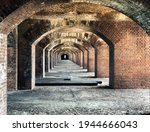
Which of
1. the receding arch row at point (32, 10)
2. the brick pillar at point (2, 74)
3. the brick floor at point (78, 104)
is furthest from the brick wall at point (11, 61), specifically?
the brick pillar at point (2, 74)

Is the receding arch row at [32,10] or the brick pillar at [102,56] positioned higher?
the receding arch row at [32,10]

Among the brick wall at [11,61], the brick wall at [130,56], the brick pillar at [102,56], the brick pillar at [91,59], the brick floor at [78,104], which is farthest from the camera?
the brick pillar at [91,59]

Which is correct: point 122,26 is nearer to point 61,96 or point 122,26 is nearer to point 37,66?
point 61,96

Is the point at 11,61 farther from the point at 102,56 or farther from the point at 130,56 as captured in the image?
the point at 102,56

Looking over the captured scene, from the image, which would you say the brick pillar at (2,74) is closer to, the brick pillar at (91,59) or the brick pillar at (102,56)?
the brick pillar at (102,56)

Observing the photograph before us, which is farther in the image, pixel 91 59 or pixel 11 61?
pixel 91 59

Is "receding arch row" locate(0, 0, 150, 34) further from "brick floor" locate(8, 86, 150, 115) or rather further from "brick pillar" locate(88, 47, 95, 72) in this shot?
"brick pillar" locate(88, 47, 95, 72)

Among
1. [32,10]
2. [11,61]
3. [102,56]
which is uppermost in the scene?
[32,10]

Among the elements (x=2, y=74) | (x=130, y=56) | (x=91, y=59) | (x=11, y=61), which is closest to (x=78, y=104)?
(x=2, y=74)

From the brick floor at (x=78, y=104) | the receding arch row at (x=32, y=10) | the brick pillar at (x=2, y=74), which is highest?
the receding arch row at (x=32, y=10)

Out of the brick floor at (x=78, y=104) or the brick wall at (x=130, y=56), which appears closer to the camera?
the brick floor at (x=78, y=104)

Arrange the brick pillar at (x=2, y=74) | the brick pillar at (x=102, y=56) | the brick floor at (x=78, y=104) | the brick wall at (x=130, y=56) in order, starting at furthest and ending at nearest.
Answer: the brick pillar at (x=102, y=56)
the brick wall at (x=130, y=56)
the brick floor at (x=78, y=104)
the brick pillar at (x=2, y=74)

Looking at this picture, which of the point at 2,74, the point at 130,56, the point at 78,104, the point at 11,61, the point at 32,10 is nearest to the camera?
the point at 2,74

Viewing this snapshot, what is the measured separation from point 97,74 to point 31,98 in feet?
32.7
